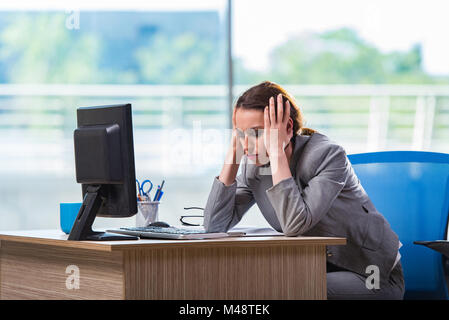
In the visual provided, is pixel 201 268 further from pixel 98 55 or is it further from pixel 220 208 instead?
pixel 98 55

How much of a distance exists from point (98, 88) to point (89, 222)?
9.80ft

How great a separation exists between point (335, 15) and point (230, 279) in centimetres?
387

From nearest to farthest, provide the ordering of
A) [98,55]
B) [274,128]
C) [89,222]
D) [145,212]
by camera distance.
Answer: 1. [89,222]
2. [274,128]
3. [145,212]
4. [98,55]

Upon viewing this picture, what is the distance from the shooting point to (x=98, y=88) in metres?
4.52

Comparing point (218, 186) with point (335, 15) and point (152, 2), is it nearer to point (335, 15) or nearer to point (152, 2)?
point (152, 2)

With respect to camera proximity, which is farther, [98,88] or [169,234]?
[98,88]

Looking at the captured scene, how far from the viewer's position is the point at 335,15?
5.06 metres

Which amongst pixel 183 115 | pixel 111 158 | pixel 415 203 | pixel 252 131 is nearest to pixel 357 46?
pixel 183 115

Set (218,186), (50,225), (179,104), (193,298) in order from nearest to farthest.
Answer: (193,298) < (218,186) < (50,225) < (179,104)

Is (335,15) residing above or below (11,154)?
above

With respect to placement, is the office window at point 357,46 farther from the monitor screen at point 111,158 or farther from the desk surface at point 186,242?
the desk surface at point 186,242

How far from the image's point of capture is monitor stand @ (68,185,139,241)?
1610 mm

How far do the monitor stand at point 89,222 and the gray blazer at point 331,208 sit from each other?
0.40 m
